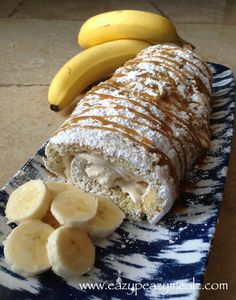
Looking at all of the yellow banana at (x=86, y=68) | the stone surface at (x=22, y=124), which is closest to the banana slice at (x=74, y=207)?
the stone surface at (x=22, y=124)

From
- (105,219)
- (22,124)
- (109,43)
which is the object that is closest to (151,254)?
Result: (105,219)

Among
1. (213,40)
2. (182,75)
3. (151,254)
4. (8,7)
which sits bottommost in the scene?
(8,7)

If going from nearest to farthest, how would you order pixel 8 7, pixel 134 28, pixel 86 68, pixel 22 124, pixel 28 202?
pixel 28 202
pixel 22 124
pixel 86 68
pixel 134 28
pixel 8 7

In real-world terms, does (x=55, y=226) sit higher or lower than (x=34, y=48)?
higher

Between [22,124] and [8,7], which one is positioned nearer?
[22,124]

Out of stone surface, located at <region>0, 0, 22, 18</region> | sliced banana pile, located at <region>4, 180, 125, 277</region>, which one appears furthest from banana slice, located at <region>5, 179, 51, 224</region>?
stone surface, located at <region>0, 0, 22, 18</region>

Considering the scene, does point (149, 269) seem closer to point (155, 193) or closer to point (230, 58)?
point (155, 193)

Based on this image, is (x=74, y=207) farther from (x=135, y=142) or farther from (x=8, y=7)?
(x=8, y=7)

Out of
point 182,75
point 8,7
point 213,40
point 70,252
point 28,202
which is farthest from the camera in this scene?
point 8,7

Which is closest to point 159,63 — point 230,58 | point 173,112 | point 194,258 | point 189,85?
point 189,85
